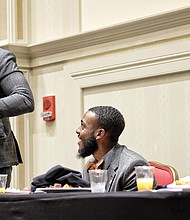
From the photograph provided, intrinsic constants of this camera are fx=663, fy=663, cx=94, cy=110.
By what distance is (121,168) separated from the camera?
3.41 metres

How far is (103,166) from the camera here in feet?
11.7

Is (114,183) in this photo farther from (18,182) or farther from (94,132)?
(18,182)

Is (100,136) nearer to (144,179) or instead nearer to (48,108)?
(144,179)

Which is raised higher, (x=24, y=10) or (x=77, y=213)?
(x=24, y=10)

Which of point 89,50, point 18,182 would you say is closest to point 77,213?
point 89,50

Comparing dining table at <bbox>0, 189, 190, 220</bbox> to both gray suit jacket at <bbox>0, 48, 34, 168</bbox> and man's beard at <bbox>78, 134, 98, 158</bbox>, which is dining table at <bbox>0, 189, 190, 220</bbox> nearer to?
gray suit jacket at <bbox>0, 48, 34, 168</bbox>

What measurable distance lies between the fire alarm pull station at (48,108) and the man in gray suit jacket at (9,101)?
6.66 feet

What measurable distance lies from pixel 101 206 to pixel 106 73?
11.0ft

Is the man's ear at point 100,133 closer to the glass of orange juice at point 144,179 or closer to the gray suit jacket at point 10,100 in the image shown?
the gray suit jacket at point 10,100

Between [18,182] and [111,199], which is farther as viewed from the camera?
[18,182]

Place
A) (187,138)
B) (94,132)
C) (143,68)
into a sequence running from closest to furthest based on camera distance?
(94,132) → (187,138) → (143,68)

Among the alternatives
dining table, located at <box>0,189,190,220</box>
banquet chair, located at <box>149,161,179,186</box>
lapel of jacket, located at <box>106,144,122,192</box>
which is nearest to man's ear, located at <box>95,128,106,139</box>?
lapel of jacket, located at <box>106,144,122,192</box>

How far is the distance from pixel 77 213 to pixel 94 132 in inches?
68.3

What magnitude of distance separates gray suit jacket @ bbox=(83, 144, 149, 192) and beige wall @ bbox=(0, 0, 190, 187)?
121 cm
